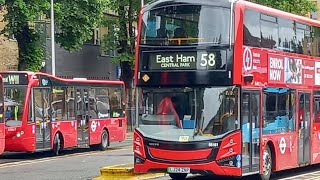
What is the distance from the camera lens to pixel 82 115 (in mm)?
31203

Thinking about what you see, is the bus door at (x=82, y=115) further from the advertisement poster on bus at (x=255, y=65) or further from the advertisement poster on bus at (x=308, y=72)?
the advertisement poster on bus at (x=255, y=65)

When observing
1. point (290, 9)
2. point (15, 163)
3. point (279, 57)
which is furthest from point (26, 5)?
point (290, 9)

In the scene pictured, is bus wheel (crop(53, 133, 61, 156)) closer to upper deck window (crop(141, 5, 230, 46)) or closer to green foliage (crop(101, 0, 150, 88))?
upper deck window (crop(141, 5, 230, 46))

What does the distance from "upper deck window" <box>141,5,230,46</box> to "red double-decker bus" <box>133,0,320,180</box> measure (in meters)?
0.02

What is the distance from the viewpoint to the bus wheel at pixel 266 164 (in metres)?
19.0

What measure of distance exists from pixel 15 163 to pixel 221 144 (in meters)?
11.4

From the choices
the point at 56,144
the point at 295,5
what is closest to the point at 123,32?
the point at 295,5

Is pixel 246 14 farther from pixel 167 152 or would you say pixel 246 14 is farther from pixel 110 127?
pixel 110 127

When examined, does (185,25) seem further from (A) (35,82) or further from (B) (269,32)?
(A) (35,82)

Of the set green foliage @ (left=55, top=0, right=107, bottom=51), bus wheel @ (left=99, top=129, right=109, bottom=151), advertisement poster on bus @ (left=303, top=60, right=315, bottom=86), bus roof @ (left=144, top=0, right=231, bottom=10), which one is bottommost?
bus wheel @ (left=99, top=129, right=109, bottom=151)

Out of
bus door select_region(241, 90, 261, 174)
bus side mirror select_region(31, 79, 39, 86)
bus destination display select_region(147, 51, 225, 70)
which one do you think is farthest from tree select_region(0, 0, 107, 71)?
bus door select_region(241, 90, 261, 174)

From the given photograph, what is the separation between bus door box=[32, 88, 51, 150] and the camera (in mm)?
28109

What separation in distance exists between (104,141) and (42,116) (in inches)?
212

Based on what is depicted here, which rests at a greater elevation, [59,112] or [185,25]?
[185,25]
